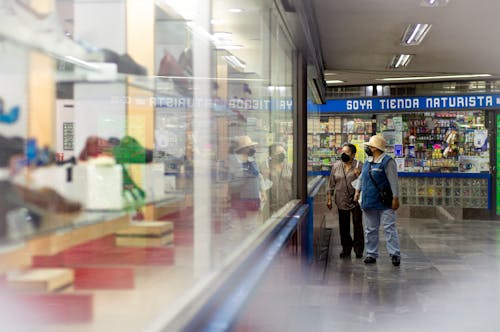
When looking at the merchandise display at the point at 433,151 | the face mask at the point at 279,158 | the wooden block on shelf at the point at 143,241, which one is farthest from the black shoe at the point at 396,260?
the wooden block on shelf at the point at 143,241

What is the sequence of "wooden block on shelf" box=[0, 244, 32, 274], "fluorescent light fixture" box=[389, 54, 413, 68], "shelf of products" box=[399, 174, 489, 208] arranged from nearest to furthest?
"wooden block on shelf" box=[0, 244, 32, 274] < "fluorescent light fixture" box=[389, 54, 413, 68] < "shelf of products" box=[399, 174, 489, 208]

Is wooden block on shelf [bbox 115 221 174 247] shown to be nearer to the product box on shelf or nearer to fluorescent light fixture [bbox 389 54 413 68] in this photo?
the product box on shelf

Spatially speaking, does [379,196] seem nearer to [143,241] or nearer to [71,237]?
[143,241]

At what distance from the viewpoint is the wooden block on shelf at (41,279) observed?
102 centimetres

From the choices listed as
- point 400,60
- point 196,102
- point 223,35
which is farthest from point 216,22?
point 400,60

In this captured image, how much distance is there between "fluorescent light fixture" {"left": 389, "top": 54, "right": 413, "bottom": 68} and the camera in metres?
10.4

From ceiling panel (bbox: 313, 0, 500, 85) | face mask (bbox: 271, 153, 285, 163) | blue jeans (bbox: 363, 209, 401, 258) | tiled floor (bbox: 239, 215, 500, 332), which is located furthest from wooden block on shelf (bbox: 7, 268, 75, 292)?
blue jeans (bbox: 363, 209, 401, 258)

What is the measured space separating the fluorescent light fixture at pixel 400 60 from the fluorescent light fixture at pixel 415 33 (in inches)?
52.0

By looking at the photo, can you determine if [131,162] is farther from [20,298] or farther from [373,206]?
[373,206]

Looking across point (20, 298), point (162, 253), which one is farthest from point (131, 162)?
point (20, 298)

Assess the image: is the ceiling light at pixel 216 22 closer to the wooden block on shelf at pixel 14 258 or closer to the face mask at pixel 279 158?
the wooden block on shelf at pixel 14 258

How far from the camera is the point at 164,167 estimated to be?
183 centimetres

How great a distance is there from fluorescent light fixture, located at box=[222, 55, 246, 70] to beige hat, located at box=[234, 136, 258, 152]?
39 centimetres

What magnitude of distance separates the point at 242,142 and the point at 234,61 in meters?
0.46
